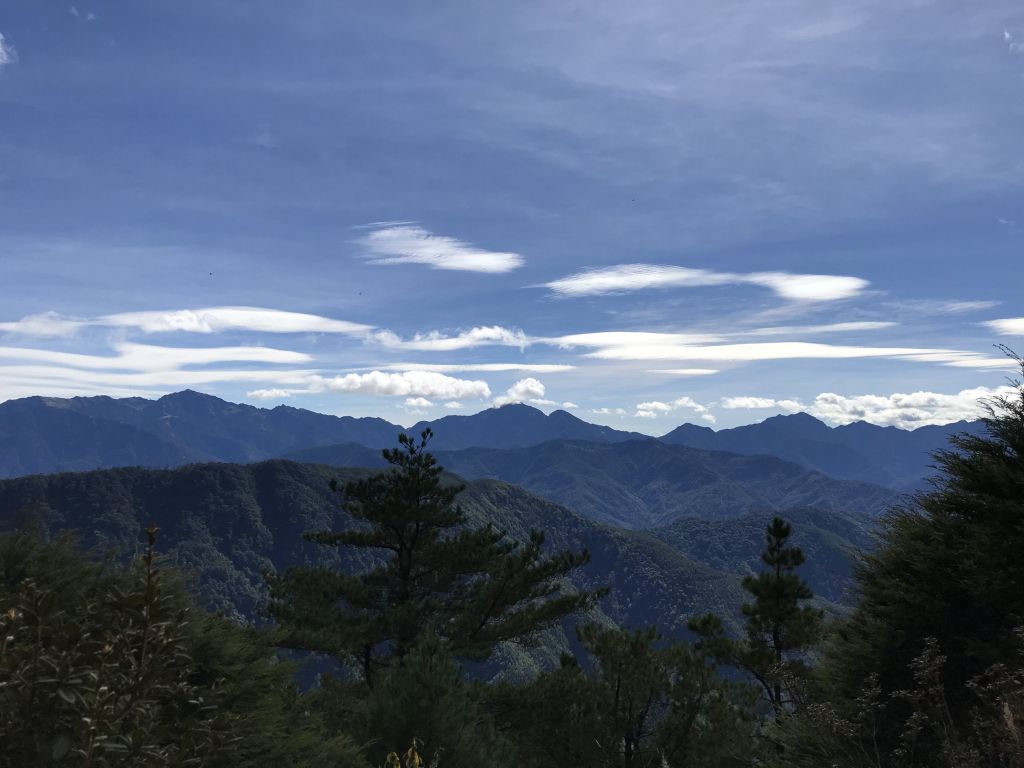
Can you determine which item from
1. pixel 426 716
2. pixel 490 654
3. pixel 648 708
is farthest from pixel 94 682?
pixel 490 654

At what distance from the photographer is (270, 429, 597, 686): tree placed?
21.7 metres

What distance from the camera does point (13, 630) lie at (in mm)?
2801

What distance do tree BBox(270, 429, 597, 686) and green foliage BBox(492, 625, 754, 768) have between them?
→ 13.7 ft

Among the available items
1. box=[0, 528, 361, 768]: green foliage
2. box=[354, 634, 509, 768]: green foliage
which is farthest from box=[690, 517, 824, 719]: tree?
box=[0, 528, 361, 768]: green foliage

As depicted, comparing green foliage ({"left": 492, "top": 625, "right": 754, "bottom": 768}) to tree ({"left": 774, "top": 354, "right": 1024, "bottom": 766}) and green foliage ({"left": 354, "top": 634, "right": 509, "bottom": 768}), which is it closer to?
green foliage ({"left": 354, "top": 634, "right": 509, "bottom": 768})

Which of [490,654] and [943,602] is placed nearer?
[943,602]

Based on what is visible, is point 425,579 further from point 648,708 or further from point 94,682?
point 94,682

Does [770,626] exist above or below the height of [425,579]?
below

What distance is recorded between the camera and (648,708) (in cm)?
1697

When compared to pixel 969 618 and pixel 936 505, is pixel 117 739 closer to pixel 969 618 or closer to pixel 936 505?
pixel 969 618

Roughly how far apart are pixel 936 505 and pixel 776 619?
38.0 feet

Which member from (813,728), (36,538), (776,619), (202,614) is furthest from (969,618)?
(776,619)

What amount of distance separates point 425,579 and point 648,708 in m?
9.49

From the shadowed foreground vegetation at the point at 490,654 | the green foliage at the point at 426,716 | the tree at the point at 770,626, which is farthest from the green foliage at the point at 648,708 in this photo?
the green foliage at the point at 426,716
